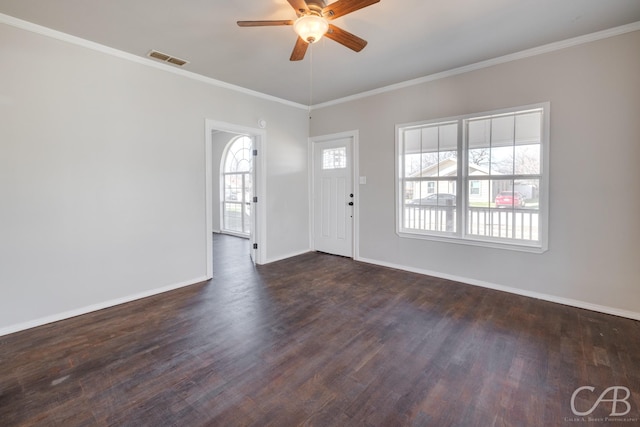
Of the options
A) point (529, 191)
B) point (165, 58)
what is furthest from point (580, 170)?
point (165, 58)

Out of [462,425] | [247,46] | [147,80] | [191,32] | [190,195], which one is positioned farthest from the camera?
[190,195]

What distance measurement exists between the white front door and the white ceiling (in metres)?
1.65

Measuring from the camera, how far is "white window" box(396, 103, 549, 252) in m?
3.37

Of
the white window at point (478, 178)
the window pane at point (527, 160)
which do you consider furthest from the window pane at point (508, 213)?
the window pane at point (527, 160)

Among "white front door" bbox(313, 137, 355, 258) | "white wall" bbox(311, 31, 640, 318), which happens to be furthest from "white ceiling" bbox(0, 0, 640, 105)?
"white front door" bbox(313, 137, 355, 258)

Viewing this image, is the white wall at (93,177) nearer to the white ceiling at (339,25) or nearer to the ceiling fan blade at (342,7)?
the white ceiling at (339,25)

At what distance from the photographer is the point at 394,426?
5.28 ft

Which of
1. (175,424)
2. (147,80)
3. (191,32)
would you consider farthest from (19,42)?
(175,424)

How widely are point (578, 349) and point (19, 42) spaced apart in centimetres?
547

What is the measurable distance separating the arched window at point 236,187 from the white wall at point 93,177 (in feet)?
10.8

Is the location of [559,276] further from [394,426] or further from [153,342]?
[153,342]

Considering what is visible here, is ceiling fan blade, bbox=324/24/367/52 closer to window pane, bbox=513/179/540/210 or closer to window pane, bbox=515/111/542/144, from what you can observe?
window pane, bbox=515/111/542/144

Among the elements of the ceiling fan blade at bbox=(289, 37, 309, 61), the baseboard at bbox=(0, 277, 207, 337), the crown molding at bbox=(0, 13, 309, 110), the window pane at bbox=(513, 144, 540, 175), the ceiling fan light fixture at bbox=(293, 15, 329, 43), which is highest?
the crown molding at bbox=(0, 13, 309, 110)

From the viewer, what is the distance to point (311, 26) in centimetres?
216
